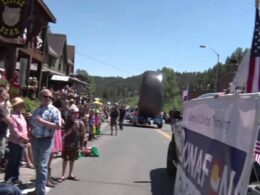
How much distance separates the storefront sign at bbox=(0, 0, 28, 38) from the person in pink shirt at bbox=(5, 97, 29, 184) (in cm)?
488

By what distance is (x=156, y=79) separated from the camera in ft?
139

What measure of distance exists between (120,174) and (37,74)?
2467 centimetres

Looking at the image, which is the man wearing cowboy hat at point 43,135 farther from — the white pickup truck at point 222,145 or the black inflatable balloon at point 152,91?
the black inflatable balloon at point 152,91

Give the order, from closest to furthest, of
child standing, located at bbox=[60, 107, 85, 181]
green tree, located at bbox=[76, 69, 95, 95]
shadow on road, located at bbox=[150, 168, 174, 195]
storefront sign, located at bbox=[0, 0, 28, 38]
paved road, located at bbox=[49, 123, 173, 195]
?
paved road, located at bbox=[49, 123, 173, 195]
shadow on road, located at bbox=[150, 168, 174, 195]
child standing, located at bbox=[60, 107, 85, 181]
storefront sign, located at bbox=[0, 0, 28, 38]
green tree, located at bbox=[76, 69, 95, 95]

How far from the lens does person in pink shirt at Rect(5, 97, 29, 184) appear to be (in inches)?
376

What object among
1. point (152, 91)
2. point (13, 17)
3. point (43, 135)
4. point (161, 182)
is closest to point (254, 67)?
point (43, 135)

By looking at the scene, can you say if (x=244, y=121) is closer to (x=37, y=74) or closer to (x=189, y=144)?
(x=189, y=144)

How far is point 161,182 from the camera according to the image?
12.2 metres

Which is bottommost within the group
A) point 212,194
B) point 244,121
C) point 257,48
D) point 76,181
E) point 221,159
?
point 76,181

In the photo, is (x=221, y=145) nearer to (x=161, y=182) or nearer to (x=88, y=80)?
(x=161, y=182)

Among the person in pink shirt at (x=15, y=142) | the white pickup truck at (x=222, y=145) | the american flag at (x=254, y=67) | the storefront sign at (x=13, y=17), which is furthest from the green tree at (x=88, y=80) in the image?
the white pickup truck at (x=222, y=145)

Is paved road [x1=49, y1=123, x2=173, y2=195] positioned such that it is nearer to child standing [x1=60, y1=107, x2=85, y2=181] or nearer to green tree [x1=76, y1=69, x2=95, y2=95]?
child standing [x1=60, y1=107, x2=85, y2=181]

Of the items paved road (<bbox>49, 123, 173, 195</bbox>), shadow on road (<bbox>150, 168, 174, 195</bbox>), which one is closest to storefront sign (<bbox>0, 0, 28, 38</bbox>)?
paved road (<bbox>49, 123, 173, 195</bbox>)

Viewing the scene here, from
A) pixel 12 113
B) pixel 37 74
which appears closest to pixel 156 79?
pixel 37 74
